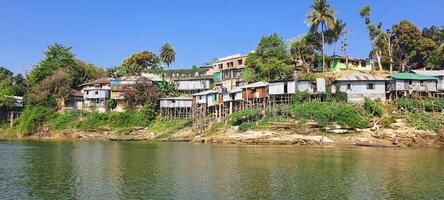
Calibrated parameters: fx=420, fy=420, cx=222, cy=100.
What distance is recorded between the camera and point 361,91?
66.2 metres

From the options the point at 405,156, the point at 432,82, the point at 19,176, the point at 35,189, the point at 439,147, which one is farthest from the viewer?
the point at 432,82

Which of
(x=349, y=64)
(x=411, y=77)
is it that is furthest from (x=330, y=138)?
(x=349, y=64)

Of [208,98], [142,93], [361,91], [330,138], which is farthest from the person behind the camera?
[142,93]

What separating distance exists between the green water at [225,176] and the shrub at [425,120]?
43.2 feet

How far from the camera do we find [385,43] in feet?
260

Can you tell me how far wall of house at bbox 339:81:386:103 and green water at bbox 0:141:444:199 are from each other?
2243 centimetres

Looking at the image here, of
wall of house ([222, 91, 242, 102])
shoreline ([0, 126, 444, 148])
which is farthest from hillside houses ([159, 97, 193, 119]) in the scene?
shoreline ([0, 126, 444, 148])

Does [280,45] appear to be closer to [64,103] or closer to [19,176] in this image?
[64,103]

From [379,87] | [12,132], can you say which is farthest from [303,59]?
[12,132]

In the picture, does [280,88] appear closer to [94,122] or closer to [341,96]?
[341,96]

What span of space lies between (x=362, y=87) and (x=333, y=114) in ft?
33.7

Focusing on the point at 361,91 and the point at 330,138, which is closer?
the point at 330,138

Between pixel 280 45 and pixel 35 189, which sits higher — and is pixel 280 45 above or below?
above

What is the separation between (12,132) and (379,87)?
231ft
